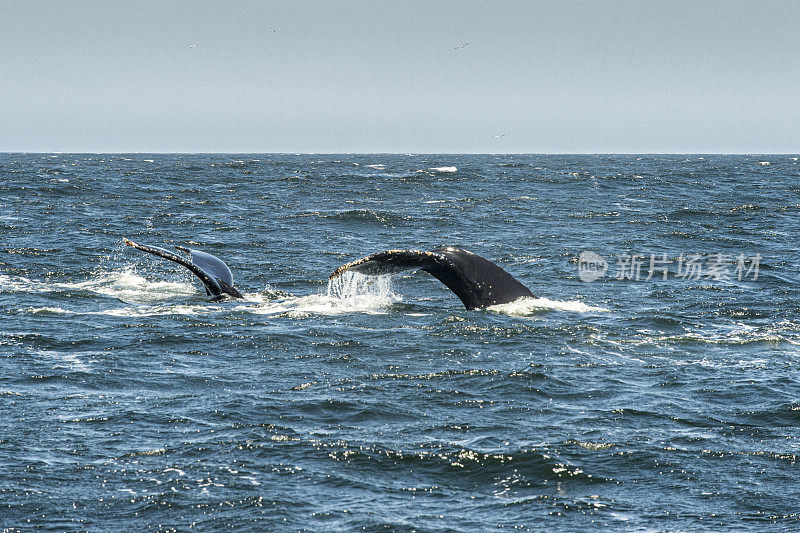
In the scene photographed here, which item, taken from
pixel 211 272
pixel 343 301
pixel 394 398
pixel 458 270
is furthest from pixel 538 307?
pixel 394 398

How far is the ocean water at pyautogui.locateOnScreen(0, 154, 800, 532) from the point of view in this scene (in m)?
6.57

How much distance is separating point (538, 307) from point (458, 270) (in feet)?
9.46

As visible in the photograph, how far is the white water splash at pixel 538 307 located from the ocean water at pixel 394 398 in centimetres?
6

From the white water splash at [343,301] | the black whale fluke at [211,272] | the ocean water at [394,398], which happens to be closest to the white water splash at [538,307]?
the ocean water at [394,398]

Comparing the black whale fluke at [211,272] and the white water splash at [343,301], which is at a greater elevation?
the black whale fluke at [211,272]

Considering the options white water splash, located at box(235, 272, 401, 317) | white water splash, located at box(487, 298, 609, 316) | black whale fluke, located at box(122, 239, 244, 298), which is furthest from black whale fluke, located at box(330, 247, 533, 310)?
black whale fluke, located at box(122, 239, 244, 298)

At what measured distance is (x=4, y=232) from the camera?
26641 mm

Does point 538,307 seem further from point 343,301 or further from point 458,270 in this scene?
point 343,301

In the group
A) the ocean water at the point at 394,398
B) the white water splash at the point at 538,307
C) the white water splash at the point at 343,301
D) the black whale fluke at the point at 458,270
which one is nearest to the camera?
the ocean water at the point at 394,398

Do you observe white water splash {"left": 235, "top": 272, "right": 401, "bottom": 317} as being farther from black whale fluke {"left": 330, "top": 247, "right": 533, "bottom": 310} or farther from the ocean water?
black whale fluke {"left": 330, "top": 247, "right": 533, "bottom": 310}

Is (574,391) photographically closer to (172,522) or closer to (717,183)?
(172,522)

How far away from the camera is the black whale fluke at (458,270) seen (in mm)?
11336

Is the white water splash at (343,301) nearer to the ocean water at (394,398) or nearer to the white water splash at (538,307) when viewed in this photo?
the ocean water at (394,398)

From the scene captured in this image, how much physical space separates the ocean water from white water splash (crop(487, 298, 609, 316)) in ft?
0.19
